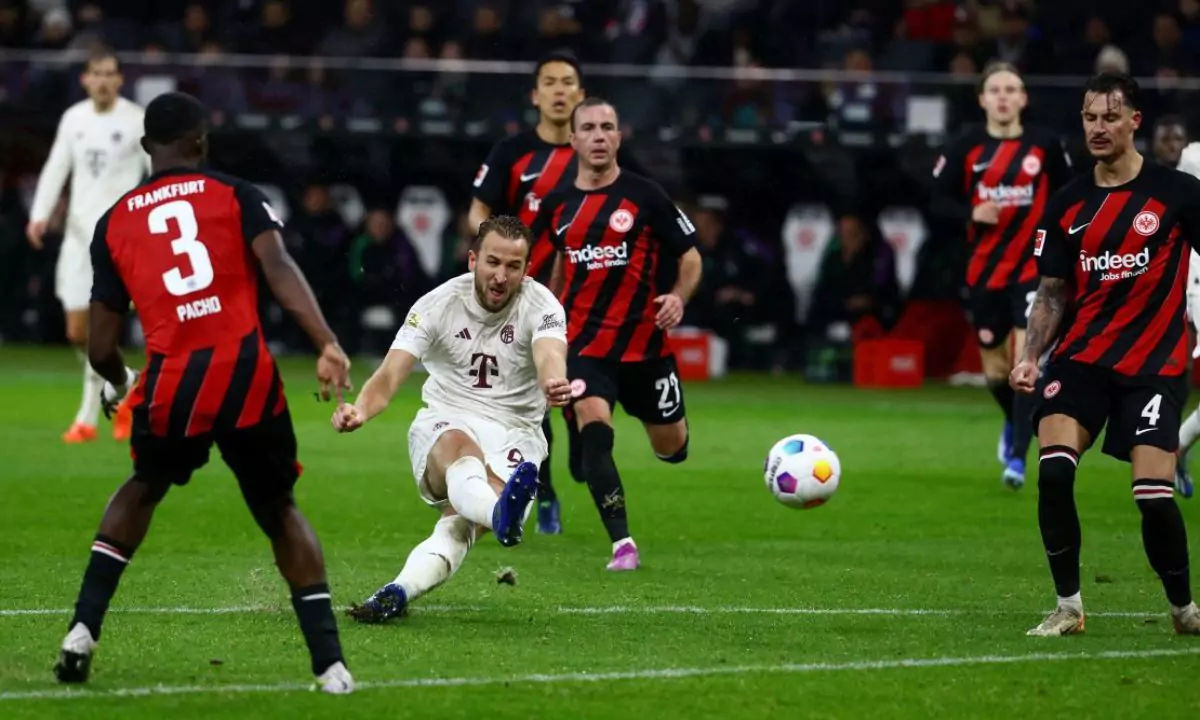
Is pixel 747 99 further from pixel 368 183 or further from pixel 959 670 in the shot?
pixel 959 670

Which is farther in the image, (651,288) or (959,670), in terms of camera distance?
(651,288)

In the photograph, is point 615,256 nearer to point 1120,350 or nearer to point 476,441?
point 476,441

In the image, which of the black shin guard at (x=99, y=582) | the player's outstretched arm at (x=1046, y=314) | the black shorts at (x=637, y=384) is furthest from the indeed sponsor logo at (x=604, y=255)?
the black shin guard at (x=99, y=582)

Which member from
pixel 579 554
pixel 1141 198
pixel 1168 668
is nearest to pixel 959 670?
pixel 1168 668

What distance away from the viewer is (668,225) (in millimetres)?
10703

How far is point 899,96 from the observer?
21453mm

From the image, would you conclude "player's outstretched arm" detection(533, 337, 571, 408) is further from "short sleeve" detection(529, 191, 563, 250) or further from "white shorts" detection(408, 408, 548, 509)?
"short sleeve" detection(529, 191, 563, 250)

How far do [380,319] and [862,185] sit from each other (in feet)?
18.4

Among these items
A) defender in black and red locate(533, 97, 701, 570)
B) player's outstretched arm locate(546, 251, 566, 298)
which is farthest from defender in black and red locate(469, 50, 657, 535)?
defender in black and red locate(533, 97, 701, 570)

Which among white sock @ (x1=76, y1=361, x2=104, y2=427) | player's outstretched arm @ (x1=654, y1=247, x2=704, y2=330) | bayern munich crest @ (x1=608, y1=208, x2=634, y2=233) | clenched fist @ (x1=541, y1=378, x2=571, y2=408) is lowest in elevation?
white sock @ (x1=76, y1=361, x2=104, y2=427)

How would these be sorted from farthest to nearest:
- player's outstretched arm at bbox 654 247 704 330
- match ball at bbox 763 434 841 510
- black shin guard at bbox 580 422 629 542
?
player's outstretched arm at bbox 654 247 704 330
black shin guard at bbox 580 422 629 542
match ball at bbox 763 434 841 510

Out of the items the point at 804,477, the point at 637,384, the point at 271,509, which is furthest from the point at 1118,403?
the point at 271,509

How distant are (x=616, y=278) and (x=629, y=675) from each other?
3846 mm

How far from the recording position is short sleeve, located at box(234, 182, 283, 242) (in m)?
6.68
